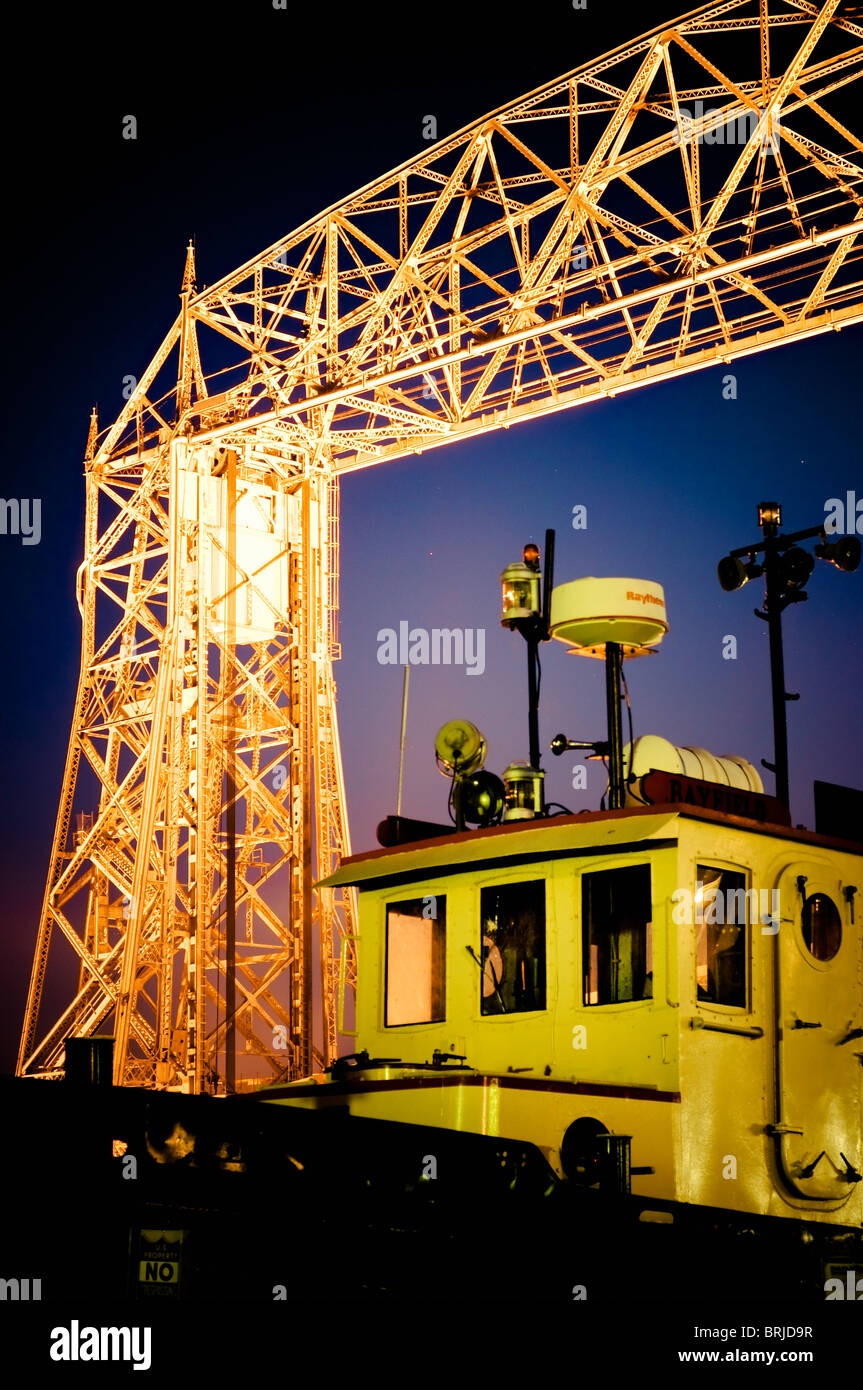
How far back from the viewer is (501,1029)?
42.4 ft

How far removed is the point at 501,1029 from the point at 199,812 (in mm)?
22435

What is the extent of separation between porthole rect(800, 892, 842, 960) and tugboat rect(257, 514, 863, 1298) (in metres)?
0.02

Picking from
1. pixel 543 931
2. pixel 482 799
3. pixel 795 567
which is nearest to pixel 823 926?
pixel 543 931

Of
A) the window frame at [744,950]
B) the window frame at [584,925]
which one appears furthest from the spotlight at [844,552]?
the window frame at [584,925]

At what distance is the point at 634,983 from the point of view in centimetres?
1251

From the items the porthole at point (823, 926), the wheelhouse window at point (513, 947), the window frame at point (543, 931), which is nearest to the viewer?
the window frame at point (543, 931)

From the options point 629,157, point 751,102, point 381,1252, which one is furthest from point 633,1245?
point 629,157

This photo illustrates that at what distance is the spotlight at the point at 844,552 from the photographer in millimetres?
17156

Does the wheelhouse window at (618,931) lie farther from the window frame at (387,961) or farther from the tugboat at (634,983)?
the window frame at (387,961)

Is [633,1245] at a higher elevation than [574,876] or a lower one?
lower

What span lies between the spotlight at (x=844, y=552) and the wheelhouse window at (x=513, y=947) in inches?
235

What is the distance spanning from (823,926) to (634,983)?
198cm

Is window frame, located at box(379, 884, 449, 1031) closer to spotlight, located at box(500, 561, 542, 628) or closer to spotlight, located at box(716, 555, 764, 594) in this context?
spotlight, located at box(500, 561, 542, 628)

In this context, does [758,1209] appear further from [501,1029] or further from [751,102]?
[751,102]
